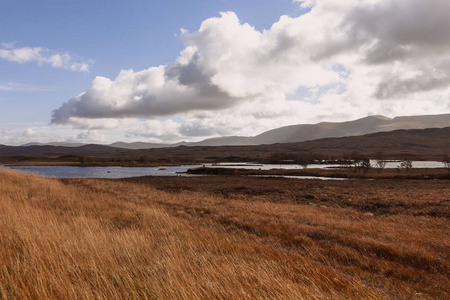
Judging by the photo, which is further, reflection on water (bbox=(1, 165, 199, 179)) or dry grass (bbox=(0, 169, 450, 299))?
reflection on water (bbox=(1, 165, 199, 179))

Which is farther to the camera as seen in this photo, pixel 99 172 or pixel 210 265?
pixel 99 172

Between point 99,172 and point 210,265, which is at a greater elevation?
point 210,265

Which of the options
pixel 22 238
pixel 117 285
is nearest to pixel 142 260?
pixel 117 285

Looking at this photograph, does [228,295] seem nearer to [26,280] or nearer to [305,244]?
[26,280]

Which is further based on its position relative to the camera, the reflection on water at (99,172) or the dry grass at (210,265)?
the reflection on water at (99,172)

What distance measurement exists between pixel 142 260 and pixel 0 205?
7.41 meters

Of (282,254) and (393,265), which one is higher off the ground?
(282,254)

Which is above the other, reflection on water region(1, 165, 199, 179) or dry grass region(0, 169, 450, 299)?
dry grass region(0, 169, 450, 299)

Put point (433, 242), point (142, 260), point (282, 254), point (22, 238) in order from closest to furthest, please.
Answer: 1. point (142, 260)
2. point (22, 238)
3. point (282, 254)
4. point (433, 242)

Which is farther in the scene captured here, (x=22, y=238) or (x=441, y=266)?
(x=441, y=266)

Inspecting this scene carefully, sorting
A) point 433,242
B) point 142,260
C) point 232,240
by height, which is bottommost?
point 433,242

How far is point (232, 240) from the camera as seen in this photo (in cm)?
732

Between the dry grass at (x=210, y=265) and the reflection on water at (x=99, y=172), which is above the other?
the dry grass at (x=210, y=265)

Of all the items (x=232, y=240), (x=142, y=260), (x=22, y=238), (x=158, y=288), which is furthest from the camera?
(x=232, y=240)
